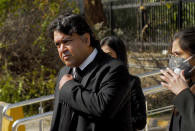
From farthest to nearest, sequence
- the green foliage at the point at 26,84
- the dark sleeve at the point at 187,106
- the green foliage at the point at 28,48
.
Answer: the green foliage at the point at 28,48 < the green foliage at the point at 26,84 < the dark sleeve at the point at 187,106

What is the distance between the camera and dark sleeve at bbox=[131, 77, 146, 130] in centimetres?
318

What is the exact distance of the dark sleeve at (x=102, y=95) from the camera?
81.0 inches

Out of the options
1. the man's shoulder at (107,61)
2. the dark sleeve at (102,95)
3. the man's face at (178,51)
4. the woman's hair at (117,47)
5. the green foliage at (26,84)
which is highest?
the man's shoulder at (107,61)

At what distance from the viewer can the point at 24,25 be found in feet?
23.5

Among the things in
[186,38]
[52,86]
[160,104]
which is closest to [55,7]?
[52,86]

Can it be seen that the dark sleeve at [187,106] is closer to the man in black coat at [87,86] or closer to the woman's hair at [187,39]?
the man in black coat at [87,86]

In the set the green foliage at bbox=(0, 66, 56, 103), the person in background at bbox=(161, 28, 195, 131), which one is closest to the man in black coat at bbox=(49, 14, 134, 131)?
the person in background at bbox=(161, 28, 195, 131)

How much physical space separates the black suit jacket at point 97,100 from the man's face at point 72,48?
0.09m

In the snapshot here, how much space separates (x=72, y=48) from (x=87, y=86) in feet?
0.82

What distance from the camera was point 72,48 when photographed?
2.21m

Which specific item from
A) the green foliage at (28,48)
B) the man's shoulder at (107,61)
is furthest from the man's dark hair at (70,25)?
the green foliage at (28,48)

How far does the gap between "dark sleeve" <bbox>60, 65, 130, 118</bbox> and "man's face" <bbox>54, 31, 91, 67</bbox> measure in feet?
0.49

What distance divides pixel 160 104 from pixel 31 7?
3679 millimetres

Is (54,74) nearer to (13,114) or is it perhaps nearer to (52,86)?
(52,86)
